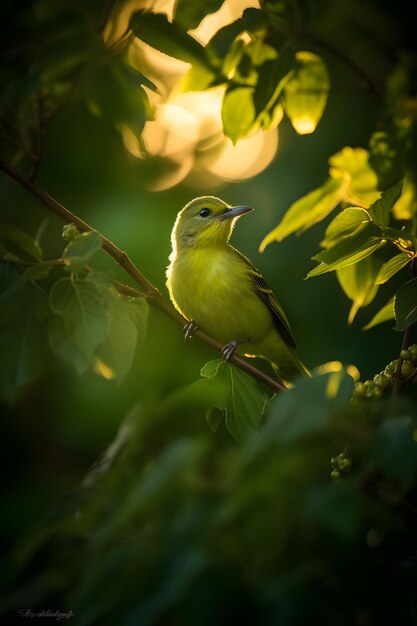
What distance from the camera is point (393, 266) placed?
227 cm

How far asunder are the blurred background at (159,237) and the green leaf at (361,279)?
202 cm

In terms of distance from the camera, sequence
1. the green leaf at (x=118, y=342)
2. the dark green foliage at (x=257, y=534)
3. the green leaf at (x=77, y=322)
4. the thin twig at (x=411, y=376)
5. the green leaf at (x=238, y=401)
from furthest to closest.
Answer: the green leaf at (x=238, y=401) → the thin twig at (x=411, y=376) → the green leaf at (x=118, y=342) → the green leaf at (x=77, y=322) → the dark green foliage at (x=257, y=534)

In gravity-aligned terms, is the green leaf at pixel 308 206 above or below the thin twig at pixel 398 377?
above

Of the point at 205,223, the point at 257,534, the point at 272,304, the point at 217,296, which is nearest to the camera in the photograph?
the point at 257,534

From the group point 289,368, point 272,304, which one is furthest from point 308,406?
point 289,368

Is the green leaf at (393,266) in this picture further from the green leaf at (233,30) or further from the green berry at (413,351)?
the green leaf at (233,30)

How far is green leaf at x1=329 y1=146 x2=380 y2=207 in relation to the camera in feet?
7.83

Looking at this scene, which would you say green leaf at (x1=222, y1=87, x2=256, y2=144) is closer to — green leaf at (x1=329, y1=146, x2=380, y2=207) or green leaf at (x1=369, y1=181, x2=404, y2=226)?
green leaf at (x1=329, y1=146, x2=380, y2=207)

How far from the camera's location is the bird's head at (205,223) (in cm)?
450

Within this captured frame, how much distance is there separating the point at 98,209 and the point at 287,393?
4815 millimetres

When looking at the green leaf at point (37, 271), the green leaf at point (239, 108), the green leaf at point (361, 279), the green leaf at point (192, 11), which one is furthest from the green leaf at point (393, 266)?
the green leaf at point (37, 271)

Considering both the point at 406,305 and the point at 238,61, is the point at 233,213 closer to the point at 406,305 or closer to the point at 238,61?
the point at 238,61

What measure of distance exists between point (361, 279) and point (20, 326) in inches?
48.6

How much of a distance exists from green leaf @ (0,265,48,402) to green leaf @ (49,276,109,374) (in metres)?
0.06
